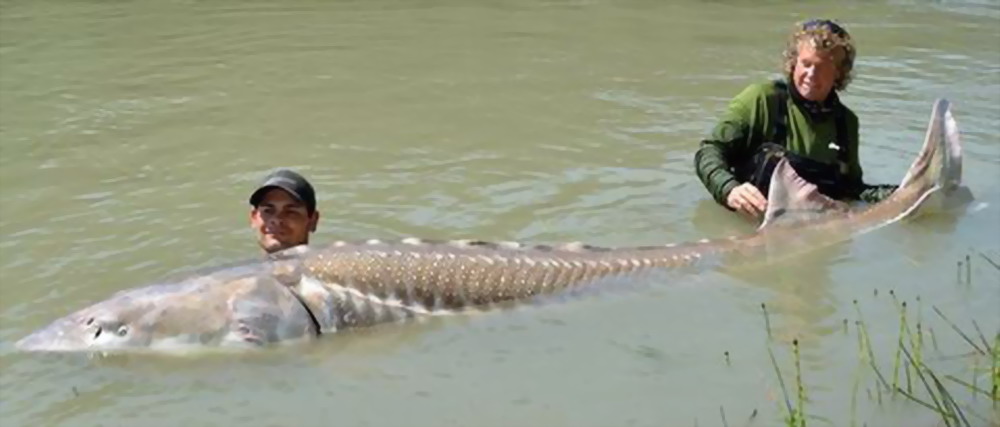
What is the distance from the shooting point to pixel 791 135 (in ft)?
21.0

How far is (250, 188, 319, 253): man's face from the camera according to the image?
5.24 meters

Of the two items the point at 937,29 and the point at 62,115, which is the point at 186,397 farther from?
the point at 937,29

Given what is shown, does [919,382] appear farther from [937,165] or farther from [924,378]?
[937,165]

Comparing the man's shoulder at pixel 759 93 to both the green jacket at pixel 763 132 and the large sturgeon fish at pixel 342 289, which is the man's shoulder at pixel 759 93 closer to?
the green jacket at pixel 763 132

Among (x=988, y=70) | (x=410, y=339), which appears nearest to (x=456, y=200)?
(x=410, y=339)

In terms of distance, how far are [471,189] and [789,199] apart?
182 centimetres

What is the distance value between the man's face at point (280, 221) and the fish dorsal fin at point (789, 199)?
1.94m

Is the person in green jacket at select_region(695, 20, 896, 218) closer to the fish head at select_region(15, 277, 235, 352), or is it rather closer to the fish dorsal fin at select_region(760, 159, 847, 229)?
the fish dorsal fin at select_region(760, 159, 847, 229)

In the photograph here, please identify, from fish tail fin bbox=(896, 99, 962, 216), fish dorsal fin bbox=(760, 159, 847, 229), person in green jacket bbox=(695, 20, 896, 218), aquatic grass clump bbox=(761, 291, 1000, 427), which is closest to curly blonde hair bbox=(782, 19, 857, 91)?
person in green jacket bbox=(695, 20, 896, 218)

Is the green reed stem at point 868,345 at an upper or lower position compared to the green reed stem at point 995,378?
lower

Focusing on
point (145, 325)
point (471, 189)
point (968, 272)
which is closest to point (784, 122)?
point (968, 272)

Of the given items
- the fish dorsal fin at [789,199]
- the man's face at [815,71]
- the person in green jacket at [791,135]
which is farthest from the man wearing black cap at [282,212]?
the man's face at [815,71]

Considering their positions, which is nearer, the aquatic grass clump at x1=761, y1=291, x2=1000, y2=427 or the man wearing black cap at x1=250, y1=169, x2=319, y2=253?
the aquatic grass clump at x1=761, y1=291, x2=1000, y2=427

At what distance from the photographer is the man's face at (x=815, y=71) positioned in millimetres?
6141
